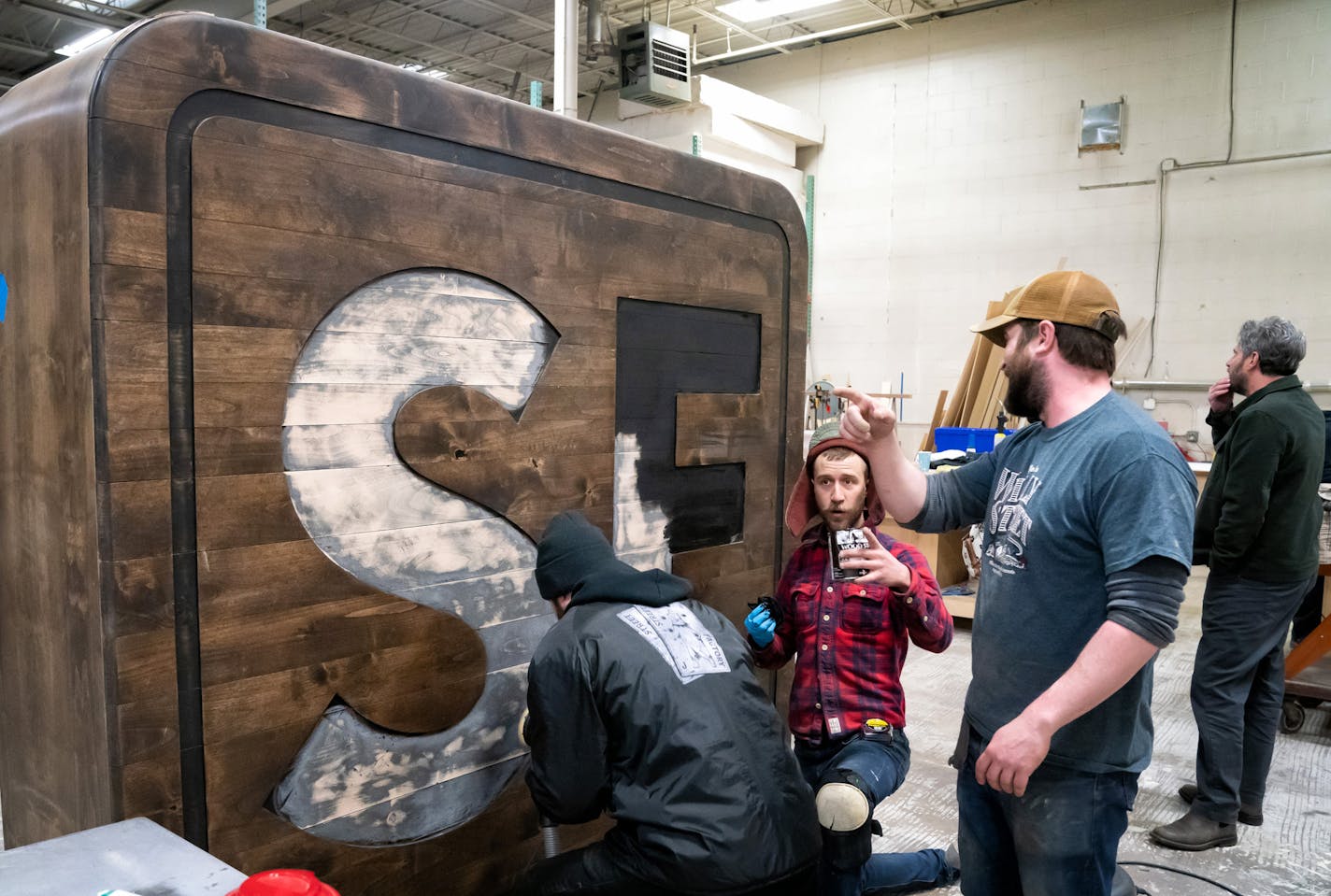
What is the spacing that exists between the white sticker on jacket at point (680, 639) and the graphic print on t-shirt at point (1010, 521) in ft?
2.01

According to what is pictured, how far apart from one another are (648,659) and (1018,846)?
0.85 m

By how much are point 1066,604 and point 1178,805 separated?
2.31 metres

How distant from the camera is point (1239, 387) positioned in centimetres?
345

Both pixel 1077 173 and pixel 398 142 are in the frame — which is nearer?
pixel 398 142

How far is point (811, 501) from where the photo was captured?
2.68 m

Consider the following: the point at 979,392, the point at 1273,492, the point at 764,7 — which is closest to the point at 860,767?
the point at 1273,492

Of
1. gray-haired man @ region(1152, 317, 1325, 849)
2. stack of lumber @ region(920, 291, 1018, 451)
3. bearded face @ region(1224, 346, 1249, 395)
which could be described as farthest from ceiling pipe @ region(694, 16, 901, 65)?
gray-haired man @ region(1152, 317, 1325, 849)

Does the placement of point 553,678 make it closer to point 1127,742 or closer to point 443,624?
point 443,624

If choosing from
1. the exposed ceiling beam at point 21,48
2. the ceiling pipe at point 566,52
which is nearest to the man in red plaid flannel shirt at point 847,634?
the ceiling pipe at point 566,52

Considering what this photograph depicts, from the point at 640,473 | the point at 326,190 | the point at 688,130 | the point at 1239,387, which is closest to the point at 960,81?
the point at 688,130

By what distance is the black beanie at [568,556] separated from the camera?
2055mm

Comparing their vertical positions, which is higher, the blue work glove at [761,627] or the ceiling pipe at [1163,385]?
the ceiling pipe at [1163,385]

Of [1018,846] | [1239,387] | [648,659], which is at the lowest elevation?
[1018,846]

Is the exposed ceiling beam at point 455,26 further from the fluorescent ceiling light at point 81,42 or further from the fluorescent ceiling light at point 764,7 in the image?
the fluorescent ceiling light at point 81,42
